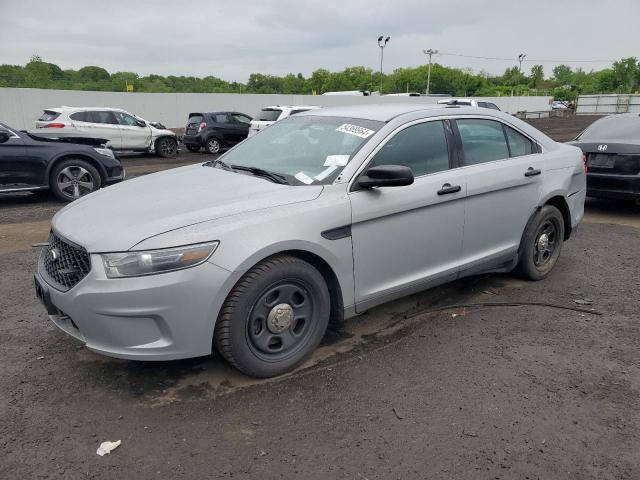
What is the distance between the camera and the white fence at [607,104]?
4759 cm

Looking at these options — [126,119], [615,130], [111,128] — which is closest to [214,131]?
[126,119]

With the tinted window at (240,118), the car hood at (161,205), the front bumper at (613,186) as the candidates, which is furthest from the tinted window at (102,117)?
the front bumper at (613,186)

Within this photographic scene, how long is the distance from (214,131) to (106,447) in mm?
17739

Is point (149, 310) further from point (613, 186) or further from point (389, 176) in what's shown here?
point (613, 186)

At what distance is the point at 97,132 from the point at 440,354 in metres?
15.6

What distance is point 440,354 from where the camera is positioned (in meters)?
3.51

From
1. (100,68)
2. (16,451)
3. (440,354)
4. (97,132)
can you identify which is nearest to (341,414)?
(440,354)

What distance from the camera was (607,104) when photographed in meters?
50.0

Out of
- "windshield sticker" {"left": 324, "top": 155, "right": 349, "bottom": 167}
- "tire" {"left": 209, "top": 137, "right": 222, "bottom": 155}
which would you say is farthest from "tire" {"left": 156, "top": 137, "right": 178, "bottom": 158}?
"windshield sticker" {"left": 324, "top": 155, "right": 349, "bottom": 167}

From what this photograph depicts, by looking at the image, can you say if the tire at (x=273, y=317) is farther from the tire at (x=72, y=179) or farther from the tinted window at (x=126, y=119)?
the tinted window at (x=126, y=119)

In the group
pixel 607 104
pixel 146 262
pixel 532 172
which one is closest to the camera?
pixel 146 262

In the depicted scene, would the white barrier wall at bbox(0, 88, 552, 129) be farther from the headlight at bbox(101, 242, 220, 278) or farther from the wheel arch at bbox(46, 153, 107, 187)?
the headlight at bbox(101, 242, 220, 278)

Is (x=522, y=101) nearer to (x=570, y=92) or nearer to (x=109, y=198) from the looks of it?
(x=570, y=92)

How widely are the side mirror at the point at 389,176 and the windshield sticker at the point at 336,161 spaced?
23 centimetres
